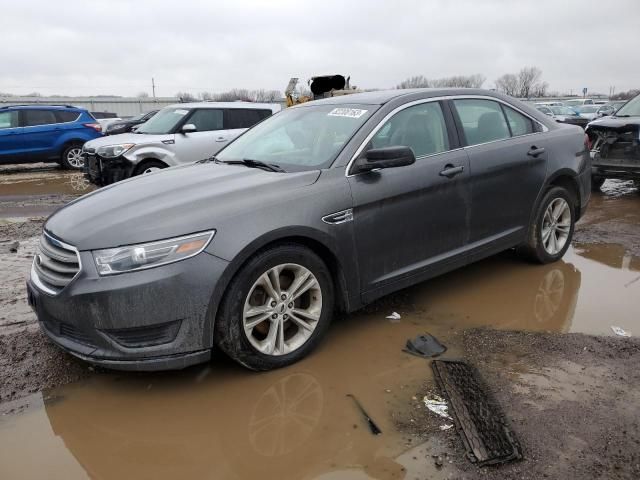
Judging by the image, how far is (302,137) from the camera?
4.10 metres

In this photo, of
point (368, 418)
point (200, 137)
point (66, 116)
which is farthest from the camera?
point (66, 116)

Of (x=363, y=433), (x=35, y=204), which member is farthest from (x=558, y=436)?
(x=35, y=204)

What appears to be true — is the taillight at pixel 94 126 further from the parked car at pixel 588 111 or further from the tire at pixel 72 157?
the parked car at pixel 588 111

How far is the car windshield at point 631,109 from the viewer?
31.0ft

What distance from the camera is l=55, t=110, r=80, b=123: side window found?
13492 millimetres

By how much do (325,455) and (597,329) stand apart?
2442 mm

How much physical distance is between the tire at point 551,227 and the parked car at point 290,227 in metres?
0.04

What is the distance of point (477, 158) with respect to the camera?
168 inches

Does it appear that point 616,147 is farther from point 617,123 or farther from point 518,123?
point 518,123

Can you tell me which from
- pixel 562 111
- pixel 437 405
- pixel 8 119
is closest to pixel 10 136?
pixel 8 119

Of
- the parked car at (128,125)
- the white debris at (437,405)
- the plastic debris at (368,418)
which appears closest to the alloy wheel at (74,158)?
the parked car at (128,125)

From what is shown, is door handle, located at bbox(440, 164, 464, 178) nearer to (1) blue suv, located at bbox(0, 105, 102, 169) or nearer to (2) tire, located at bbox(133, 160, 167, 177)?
(2) tire, located at bbox(133, 160, 167, 177)

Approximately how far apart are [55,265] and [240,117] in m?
7.36

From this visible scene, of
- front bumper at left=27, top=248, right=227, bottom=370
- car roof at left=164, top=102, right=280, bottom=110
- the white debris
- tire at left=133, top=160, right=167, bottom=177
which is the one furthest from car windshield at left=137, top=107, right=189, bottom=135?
the white debris
